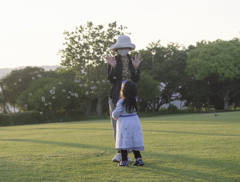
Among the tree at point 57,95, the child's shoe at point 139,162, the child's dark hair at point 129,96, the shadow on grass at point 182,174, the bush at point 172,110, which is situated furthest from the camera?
Result: the bush at point 172,110

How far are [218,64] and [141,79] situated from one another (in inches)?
504

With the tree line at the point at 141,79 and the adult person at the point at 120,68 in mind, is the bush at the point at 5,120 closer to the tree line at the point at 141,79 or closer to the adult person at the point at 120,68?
the tree line at the point at 141,79

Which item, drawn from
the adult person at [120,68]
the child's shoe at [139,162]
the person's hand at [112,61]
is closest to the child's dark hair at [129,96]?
the adult person at [120,68]

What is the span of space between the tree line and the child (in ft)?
112

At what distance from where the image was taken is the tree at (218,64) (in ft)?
155

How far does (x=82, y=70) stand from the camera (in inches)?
A: 1679

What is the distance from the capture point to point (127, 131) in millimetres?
5363

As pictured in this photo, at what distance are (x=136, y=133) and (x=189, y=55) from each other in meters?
47.6

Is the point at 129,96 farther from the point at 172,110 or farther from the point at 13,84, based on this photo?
the point at 13,84

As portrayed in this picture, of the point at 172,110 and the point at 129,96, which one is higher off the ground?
the point at 129,96

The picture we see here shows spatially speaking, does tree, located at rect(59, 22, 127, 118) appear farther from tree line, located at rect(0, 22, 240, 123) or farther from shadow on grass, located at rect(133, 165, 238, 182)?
shadow on grass, located at rect(133, 165, 238, 182)

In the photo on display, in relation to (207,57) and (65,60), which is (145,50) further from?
(65,60)

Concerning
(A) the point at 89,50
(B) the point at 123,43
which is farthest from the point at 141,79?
(B) the point at 123,43

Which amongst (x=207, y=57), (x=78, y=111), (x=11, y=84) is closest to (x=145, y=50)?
(x=207, y=57)
